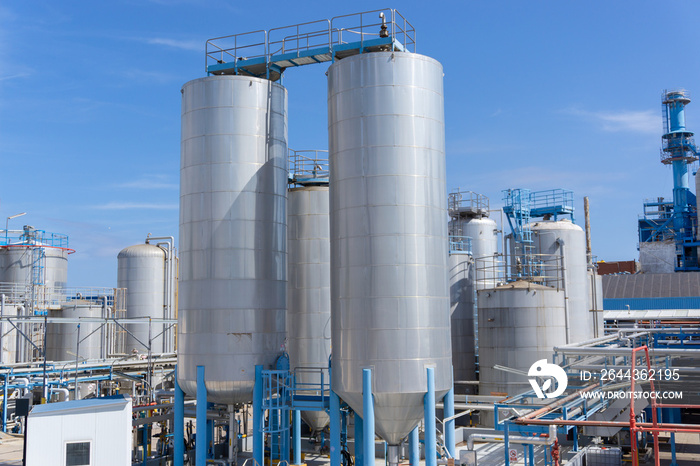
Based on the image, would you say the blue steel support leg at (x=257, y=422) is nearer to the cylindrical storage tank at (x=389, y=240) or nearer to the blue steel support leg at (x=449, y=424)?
the cylindrical storage tank at (x=389, y=240)

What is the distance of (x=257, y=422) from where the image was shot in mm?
20906

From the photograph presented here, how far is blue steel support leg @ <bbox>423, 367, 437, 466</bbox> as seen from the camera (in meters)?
18.3

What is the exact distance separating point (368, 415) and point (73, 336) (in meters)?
26.7

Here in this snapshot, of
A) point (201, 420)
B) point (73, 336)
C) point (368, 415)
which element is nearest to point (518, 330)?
point (368, 415)

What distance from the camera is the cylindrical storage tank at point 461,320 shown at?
3472cm

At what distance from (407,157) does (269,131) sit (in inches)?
230

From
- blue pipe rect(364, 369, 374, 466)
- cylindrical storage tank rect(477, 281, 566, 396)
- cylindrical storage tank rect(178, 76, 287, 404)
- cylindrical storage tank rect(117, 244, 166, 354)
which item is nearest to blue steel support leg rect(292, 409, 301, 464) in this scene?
cylindrical storage tank rect(178, 76, 287, 404)

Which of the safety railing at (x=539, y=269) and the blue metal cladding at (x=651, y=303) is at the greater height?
the safety railing at (x=539, y=269)

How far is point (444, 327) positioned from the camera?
19469 millimetres

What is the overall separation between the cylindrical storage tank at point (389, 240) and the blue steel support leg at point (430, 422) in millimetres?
223

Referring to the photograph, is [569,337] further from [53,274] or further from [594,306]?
[53,274]

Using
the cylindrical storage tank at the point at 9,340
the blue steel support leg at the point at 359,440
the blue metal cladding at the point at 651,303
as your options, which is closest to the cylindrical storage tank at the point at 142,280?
the cylindrical storage tank at the point at 9,340

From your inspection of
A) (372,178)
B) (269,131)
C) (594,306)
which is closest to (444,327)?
(372,178)

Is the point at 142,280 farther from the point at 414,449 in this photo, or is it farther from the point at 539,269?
the point at 414,449
